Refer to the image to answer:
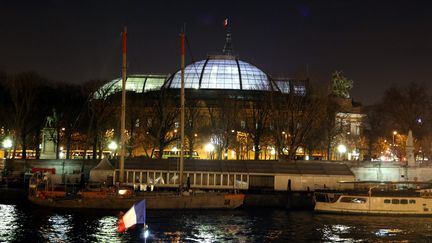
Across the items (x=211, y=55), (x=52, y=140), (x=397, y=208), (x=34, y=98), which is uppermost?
(x=211, y=55)

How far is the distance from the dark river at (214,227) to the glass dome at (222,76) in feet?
303

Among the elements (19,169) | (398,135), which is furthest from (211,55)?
(19,169)

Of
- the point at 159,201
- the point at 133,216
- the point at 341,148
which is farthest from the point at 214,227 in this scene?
the point at 341,148

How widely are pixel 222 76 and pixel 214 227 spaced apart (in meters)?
112

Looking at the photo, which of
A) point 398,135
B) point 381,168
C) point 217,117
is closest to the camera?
point 381,168

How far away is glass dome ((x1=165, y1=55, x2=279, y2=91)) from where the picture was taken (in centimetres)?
16800

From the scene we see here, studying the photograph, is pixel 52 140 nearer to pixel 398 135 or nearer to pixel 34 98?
pixel 34 98

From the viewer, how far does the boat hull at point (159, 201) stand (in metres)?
74.1

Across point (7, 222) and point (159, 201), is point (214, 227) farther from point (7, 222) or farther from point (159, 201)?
point (7, 222)

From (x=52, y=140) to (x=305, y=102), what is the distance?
150 feet

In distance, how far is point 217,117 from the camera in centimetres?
12062

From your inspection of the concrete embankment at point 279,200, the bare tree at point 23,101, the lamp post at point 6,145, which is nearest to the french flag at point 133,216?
the concrete embankment at point 279,200

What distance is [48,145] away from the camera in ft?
406

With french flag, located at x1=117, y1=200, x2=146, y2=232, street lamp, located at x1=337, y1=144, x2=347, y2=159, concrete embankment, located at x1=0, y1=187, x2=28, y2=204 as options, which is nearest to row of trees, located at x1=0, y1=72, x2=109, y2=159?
concrete embankment, located at x1=0, y1=187, x2=28, y2=204
